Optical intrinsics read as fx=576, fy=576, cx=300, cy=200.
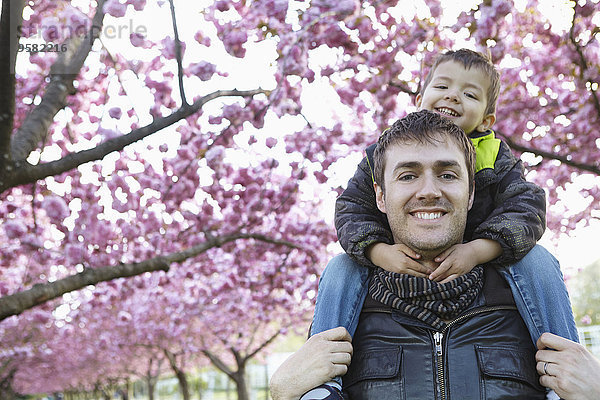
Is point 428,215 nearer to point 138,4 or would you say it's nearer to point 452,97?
point 452,97

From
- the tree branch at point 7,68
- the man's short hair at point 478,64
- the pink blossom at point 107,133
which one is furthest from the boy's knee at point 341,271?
the pink blossom at point 107,133

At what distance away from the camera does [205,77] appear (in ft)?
17.5

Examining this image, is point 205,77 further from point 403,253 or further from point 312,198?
point 312,198

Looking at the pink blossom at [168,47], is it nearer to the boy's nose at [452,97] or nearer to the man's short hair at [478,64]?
the man's short hair at [478,64]

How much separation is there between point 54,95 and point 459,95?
300 cm

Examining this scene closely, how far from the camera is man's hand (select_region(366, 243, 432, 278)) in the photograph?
6.55ft

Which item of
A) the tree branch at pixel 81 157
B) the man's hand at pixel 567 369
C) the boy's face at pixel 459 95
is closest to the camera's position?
the man's hand at pixel 567 369

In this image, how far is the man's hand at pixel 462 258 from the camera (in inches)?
77.2

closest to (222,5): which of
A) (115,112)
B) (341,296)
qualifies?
(115,112)

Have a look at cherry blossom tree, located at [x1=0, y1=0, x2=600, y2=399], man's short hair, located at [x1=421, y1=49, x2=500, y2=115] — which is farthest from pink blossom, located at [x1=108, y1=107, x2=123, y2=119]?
man's short hair, located at [x1=421, y1=49, x2=500, y2=115]

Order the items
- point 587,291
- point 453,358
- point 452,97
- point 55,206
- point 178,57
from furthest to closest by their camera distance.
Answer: point 587,291 → point 55,206 → point 178,57 → point 452,97 → point 453,358

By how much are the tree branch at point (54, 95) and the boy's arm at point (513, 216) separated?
3.09 meters

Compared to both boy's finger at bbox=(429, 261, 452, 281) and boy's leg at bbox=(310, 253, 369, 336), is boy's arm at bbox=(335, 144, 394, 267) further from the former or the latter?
boy's finger at bbox=(429, 261, 452, 281)

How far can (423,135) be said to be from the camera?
2057mm
